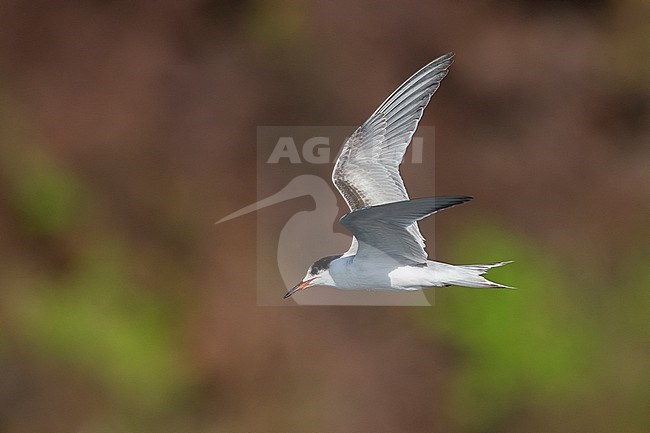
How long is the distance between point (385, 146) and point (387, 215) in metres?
0.52

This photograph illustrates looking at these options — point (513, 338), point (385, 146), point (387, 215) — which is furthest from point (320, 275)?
point (513, 338)

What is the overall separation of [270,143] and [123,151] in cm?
86

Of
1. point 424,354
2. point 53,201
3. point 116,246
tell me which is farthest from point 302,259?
point 53,201

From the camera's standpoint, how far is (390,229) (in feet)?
6.99

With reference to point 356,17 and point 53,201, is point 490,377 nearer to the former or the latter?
point 356,17

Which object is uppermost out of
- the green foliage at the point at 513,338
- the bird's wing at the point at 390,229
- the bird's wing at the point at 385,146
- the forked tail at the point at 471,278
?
the bird's wing at the point at 385,146

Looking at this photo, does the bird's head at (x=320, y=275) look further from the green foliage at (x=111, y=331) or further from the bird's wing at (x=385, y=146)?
the green foliage at (x=111, y=331)

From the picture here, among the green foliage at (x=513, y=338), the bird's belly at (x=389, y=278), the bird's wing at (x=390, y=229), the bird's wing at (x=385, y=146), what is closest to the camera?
the bird's wing at (x=390, y=229)

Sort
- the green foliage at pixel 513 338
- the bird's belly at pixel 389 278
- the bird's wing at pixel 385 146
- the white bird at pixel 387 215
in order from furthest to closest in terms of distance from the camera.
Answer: the green foliage at pixel 513 338 < the bird's wing at pixel 385 146 < the bird's belly at pixel 389 278 < the white bird at pixel 387 215

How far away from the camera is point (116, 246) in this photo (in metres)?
5.15

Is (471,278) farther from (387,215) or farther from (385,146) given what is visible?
(385,146)

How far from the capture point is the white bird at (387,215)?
207 cm

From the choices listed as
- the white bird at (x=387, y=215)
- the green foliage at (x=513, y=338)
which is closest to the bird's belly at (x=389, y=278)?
the white bird at (x=387, y=215)

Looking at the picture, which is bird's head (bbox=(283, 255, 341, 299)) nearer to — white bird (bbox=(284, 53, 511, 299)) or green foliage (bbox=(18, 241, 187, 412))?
white bird (bbox=(284, 53, 511, 299))
